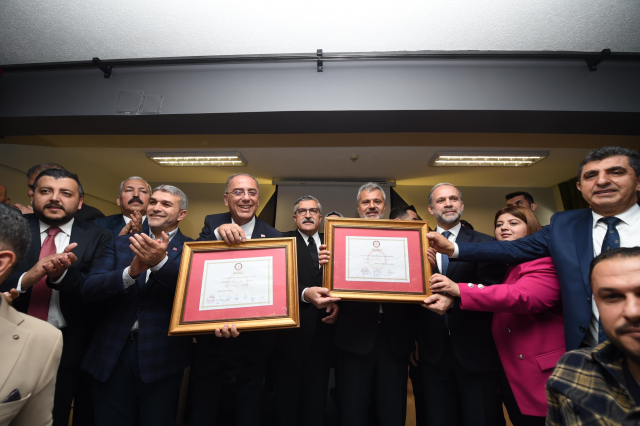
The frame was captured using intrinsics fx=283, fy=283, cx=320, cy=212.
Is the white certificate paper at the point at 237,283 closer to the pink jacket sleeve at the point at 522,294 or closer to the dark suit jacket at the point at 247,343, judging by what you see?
the dark suit jacket at the point at 247,343

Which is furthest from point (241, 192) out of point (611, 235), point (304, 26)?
point (611, 235)

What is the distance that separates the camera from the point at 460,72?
296 cm

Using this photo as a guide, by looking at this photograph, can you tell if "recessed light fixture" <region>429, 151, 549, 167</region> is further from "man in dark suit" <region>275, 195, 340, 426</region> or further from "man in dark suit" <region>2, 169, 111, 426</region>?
"man in dark suit" <region>2, 169, 111, 426</region>

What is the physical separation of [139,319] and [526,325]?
2304mm

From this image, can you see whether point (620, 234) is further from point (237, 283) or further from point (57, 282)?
point (57, 282)

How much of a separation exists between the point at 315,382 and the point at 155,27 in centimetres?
341

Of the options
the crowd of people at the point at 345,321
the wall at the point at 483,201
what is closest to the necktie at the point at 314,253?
the crowd of people at the point at 345,321

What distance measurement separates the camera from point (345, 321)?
1906 millimetres

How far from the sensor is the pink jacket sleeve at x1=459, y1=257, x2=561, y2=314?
5.06ft

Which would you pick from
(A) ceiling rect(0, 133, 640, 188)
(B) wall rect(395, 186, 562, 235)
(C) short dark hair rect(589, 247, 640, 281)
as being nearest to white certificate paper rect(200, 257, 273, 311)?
(C) short dark hair rect(589, 247, 640, 281)

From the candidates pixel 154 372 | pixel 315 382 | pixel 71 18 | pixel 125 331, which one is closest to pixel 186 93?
pixel 71 18

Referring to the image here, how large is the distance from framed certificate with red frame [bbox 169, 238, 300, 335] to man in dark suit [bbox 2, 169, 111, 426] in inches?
27.8

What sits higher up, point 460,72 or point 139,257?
point 460,72

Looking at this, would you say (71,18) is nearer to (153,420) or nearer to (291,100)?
(291,100)
